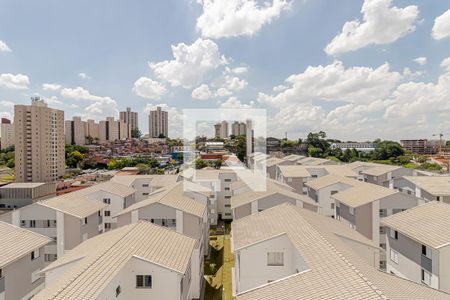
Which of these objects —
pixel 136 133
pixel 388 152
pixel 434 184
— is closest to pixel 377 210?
pixel 434 184

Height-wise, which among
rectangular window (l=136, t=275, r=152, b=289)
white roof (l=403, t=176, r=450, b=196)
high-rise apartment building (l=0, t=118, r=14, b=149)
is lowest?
rectangular window (l=136, t=275, r=152, b=289)

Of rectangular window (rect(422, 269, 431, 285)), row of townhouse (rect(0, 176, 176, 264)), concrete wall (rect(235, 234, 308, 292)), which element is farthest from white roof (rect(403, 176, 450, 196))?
row of townhouse (rect(0, 176, 176, 264))

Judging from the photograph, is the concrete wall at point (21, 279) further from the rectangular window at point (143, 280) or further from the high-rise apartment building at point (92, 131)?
the high-rise apartment building at point (92, 131)

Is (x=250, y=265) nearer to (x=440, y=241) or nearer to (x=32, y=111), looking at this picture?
(x=440, y=241)

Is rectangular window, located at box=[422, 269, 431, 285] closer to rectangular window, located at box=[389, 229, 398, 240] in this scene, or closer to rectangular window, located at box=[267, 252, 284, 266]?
rectangular window, located at box=[389, 229, 398, 240]

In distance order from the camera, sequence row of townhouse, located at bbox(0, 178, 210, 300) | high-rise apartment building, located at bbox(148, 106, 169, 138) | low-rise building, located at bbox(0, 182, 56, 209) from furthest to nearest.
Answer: high-rise apartment building, located at bbox(148, 106, 169, 138) → low-rise building, located at bbox(0, 182, 56, 209) → row of townhouse, located at bbox(0, 178, 210, 300)
